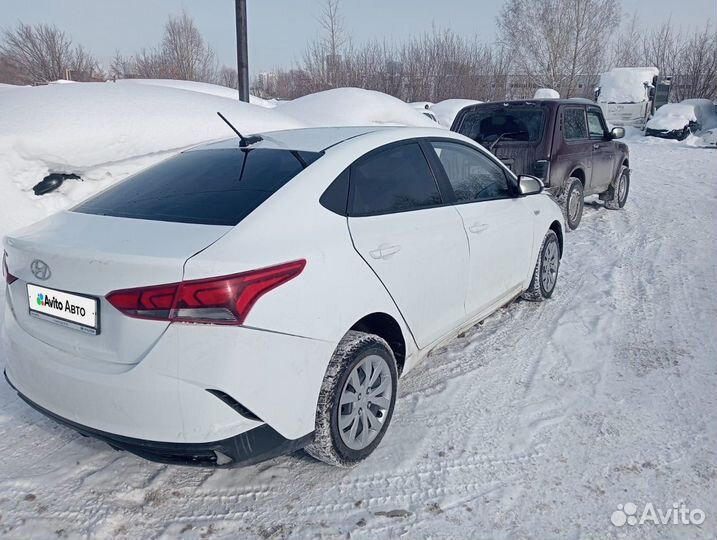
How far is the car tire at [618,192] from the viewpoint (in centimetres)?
912

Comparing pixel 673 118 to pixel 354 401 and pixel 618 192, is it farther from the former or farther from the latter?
pixel 354 401

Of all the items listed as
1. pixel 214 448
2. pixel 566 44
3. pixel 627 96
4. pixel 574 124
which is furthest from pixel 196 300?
pixel 566 44

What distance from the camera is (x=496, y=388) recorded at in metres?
3.47

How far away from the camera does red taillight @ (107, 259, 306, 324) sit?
2035mm

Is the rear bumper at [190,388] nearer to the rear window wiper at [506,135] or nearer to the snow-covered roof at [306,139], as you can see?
the snow-covered roof at [306,139]

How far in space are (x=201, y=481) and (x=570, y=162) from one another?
21.2 ft

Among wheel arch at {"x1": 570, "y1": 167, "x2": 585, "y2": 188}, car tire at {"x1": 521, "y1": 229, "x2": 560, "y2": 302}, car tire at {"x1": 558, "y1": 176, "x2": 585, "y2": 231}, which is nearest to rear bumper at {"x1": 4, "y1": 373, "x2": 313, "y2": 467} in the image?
car tire at {"x1": 521, "y1": 229, "x2": 560, "y2": 302}

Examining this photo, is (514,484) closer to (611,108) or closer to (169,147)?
(169,147)

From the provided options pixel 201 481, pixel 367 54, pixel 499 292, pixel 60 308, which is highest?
pixel 367 54

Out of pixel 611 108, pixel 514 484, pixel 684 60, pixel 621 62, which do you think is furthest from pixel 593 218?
pixel 621 62

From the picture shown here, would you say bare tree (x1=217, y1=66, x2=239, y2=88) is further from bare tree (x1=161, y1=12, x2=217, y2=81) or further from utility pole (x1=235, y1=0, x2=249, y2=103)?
Result: utility pole (x1=235, y1=0, x2=249, y2=103)

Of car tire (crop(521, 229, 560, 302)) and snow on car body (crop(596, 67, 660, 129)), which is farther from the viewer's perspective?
snow on car body (crop(596, 67, 660, 129))

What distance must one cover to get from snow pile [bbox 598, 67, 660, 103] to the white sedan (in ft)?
79.7

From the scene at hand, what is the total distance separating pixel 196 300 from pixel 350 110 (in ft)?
27.0
